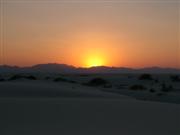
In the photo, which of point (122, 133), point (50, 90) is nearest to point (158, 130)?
point (122, 133)

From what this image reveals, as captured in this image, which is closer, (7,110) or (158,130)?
(158,130)

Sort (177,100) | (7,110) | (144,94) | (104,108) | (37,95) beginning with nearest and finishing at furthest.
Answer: (7,110) < (104,108) < (37,95) < (177,100) < (144,94)

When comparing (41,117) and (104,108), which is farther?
(104,108)

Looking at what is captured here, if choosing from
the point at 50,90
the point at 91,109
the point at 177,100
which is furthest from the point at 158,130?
the point at 177,100

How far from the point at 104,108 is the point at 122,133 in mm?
3355

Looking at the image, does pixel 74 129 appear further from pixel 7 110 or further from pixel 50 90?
pixel 50 90

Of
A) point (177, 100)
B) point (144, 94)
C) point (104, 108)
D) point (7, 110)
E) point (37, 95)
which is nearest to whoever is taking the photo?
point (7, 110)

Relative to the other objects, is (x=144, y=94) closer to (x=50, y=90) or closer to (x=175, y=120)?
(x=50, y=90)

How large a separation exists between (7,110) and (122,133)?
367cm

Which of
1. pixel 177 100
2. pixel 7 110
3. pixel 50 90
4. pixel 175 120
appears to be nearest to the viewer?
pixel 175 120

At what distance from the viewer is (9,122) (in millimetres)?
8586

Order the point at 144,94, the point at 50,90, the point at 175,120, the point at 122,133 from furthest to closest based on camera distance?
the point at 144,94
the point at 50,90
the point at 175,120
the point at 122,133

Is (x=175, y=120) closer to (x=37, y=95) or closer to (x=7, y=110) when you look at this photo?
(x=7, y=110)

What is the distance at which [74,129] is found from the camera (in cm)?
801
